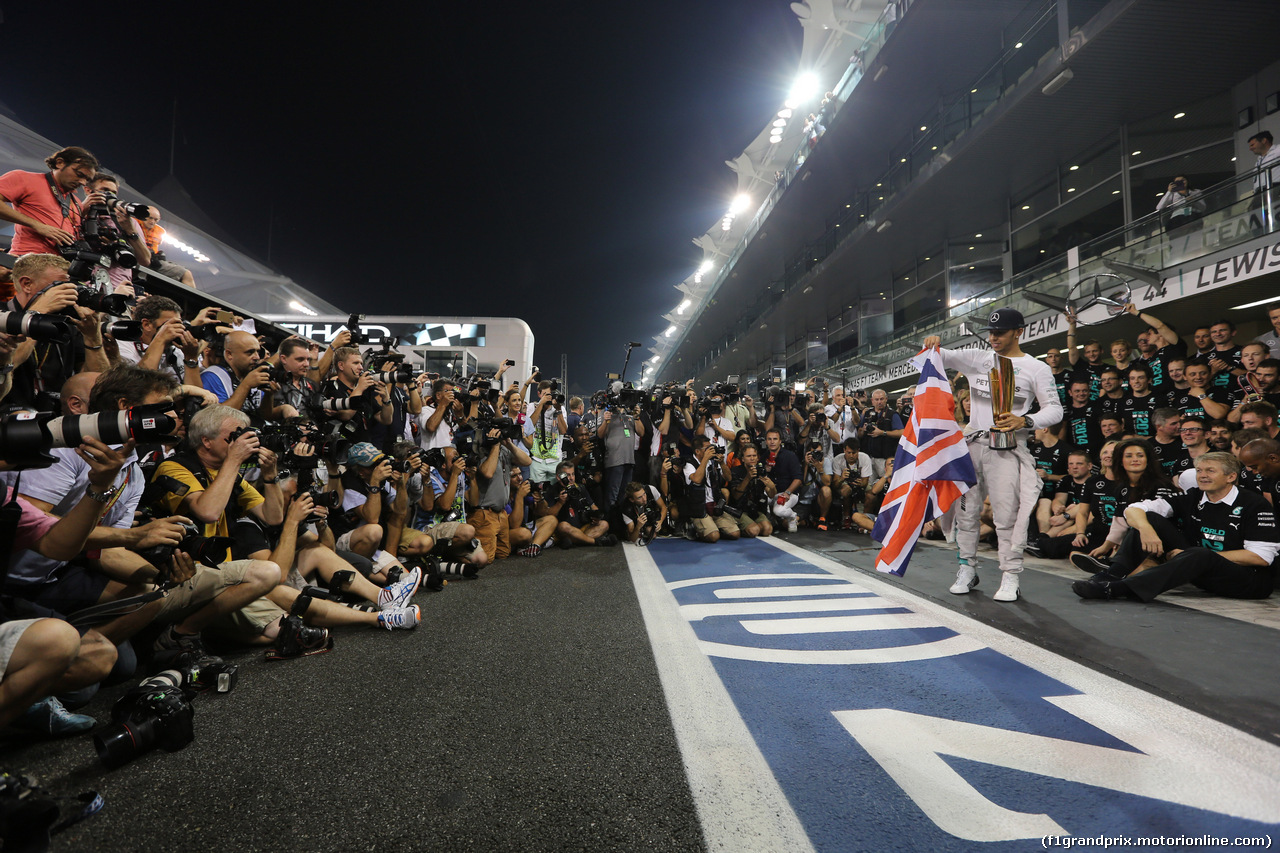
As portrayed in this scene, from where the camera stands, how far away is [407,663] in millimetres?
2363

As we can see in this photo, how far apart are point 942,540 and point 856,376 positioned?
9.64 m

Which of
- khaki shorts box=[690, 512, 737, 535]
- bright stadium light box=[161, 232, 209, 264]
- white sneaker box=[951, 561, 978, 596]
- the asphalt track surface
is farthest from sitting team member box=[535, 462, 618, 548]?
bright stadium light box=[161, 232, 209, 264]

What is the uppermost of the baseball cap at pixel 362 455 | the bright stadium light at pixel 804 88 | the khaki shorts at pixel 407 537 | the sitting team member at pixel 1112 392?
the bright stadium light at pixel 804 88

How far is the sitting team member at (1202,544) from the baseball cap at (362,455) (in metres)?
4.41

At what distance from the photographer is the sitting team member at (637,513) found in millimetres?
5723

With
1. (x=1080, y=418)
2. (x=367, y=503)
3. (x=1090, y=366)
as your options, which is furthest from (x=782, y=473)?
(x=367, y=503)

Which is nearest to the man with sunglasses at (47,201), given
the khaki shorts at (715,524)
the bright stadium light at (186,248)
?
the khaki shorts at (715,524)

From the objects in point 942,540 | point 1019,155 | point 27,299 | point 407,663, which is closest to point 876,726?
point 407,663

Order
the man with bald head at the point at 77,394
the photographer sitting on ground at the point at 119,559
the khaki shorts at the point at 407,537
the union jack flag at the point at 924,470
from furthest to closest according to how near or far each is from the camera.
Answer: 1. the khaki shorts at the point at 407,537
2. the union jack flag at the point at 924,470
3. the man with bald head at the point at 77,394
4. the photographer sitting on ground at the point at 119,559

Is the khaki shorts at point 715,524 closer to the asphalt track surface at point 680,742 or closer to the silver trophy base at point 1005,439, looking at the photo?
the asphalt track surface at point 680,742

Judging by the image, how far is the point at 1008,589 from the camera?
318 centimetres

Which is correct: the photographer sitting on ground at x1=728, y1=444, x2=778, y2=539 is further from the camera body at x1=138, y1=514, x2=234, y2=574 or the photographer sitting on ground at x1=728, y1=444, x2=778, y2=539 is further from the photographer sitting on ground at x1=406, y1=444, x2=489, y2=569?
the camera body at x1=138, y1=514, x2=234, y2=574

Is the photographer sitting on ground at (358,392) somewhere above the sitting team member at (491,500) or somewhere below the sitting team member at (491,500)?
above

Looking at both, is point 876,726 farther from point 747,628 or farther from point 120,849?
point 120,849
